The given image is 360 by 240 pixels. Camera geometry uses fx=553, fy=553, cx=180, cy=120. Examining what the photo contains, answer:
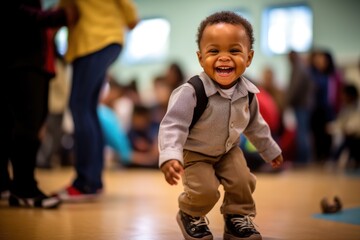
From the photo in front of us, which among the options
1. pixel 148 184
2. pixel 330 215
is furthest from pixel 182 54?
pixel 330 215

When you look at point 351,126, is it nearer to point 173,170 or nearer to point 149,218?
point 149,218

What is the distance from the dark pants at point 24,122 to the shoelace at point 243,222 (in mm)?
1099

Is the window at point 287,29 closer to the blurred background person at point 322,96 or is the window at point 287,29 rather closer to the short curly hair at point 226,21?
the blurred background person at point 322,96

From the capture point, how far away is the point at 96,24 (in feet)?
9.57

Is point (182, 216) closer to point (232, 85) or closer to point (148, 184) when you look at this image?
point (232, 85)

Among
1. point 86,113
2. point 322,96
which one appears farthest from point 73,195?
point 322,96

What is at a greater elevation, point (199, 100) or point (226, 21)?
point (226, 21)

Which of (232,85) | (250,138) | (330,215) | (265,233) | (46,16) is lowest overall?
(330,215)

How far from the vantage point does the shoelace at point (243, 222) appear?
179cm

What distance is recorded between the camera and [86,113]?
112 inches

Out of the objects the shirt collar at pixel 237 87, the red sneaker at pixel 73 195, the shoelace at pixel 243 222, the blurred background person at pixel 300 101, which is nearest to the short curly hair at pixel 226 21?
the shirt collar at pixel 237 87

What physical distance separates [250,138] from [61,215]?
34.3 inches

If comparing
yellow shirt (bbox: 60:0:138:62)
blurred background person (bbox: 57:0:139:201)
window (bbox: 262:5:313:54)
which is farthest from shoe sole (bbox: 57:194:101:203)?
window (bbox: 262:5:313:54)

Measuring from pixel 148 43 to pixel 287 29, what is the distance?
9.19 feet
